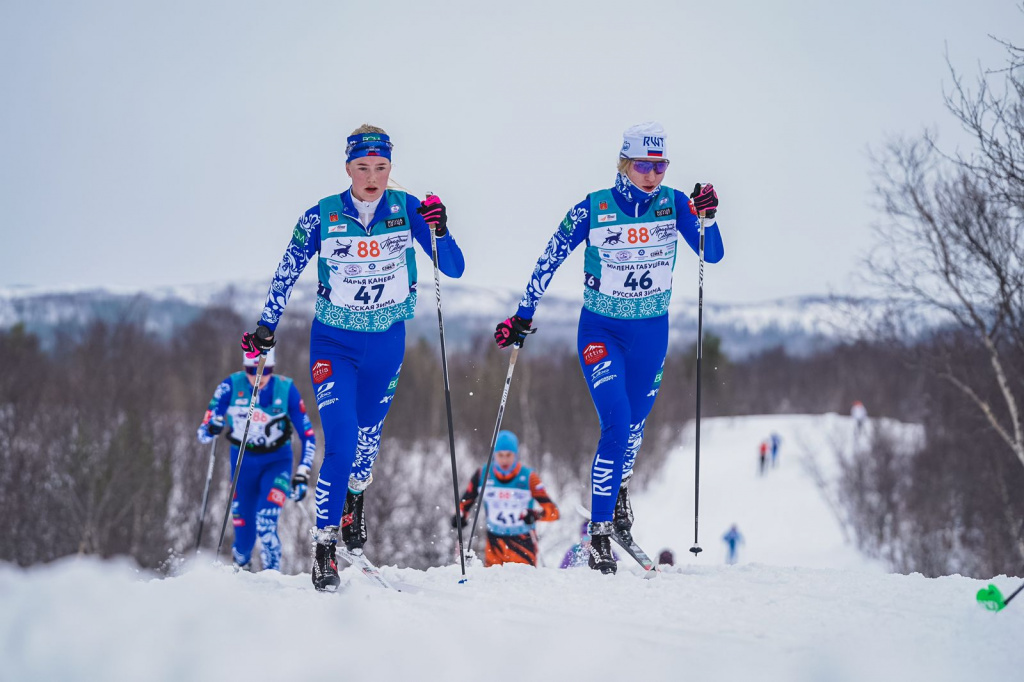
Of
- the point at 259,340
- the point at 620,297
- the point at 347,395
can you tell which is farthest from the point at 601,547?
the point at 259,340

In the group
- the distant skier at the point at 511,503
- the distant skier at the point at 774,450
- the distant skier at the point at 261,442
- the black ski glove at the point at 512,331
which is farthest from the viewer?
the distant skier at the point at 774,450

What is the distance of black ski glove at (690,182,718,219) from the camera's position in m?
6.22

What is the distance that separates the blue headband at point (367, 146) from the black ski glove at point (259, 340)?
1238 millimetres

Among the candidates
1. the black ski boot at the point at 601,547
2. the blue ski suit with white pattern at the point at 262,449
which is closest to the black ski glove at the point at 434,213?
the black ski boot at the point at 601,547

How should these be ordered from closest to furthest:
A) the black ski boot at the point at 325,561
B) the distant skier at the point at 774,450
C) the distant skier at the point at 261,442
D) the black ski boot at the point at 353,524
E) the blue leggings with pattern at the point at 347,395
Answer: the black ski boot at the point at 325,561 → the blue leggings with pattern at the point at 347,395 → the black ski boot at the point at 353,524 → the distant skier at the point at 261,442 → the distant skier at the point at 774,450

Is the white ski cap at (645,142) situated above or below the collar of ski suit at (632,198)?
above

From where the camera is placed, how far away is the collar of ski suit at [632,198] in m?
6.16

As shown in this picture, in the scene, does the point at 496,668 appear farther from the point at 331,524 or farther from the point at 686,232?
the point at 686,232

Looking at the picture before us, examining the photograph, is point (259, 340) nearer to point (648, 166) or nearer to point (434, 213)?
point (434, 213)

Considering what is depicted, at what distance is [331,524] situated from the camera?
5629mm

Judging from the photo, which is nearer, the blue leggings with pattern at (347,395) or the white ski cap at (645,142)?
the blue leggings with pattern at (347,395)

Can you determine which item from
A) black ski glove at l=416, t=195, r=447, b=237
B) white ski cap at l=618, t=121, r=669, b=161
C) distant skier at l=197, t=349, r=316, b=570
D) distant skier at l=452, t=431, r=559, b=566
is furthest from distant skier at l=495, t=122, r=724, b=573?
distant skier at l=452, t=431, r=559, b=566

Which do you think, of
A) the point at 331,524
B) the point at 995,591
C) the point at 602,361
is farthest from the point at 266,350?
the point at 995,591

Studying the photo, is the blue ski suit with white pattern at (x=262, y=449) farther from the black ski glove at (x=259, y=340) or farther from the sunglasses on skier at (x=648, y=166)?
the sunglasses on skier at (x=648, y=166)
